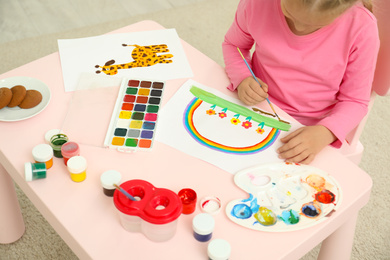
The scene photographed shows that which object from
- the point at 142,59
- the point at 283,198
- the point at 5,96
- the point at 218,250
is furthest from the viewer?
the point at 142,59

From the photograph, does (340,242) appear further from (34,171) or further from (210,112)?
(34,171)

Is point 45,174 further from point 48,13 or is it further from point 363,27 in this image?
point 48,13

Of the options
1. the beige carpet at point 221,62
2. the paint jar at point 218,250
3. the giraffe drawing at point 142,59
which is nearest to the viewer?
the paint jar at point 218,250

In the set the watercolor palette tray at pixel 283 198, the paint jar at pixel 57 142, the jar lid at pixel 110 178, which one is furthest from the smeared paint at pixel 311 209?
the paint jar at pixel 57 142

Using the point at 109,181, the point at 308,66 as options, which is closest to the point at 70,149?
the point at 109,181

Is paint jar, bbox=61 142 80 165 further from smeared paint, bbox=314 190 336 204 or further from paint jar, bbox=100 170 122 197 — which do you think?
smeared paint, bbox=314 190 336 204

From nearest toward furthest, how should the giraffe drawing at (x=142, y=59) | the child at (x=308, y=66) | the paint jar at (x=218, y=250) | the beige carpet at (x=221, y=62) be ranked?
the paint jar at (x=218, y=250) < the child at (x=308, y=66) < the giraffe drawing at (x=142, y=59) < the beige carpet at (x=221, y=62)

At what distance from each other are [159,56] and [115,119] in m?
0.24

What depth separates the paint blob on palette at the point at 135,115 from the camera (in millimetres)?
882

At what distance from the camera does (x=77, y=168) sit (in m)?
0.79

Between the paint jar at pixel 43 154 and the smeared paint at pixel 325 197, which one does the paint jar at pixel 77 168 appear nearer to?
the paint jar at pixel 43 154

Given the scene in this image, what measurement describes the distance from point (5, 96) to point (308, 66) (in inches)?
25.0

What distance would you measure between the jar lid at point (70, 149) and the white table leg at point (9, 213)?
1.01 ft

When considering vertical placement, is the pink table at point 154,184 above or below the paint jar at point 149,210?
below
